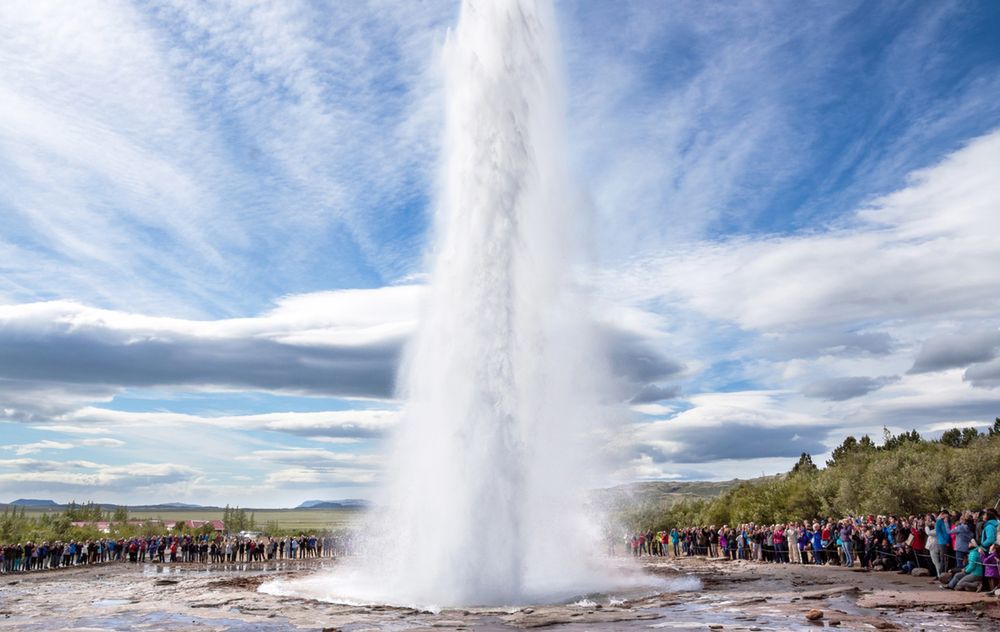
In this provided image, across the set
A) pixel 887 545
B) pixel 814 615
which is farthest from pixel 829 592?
pixel 887 545

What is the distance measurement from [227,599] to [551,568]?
9.55 metres

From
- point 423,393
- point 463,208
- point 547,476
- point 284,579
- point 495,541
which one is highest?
point 463,208

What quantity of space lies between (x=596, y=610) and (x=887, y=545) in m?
12.1

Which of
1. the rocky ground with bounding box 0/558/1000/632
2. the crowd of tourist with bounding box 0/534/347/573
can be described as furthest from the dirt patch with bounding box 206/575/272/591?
the crowd of tourist with bounding box 0/534/347/573

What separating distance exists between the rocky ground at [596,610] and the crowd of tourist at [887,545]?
88 centimetres

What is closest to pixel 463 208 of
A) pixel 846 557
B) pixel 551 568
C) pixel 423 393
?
pixel 423 393

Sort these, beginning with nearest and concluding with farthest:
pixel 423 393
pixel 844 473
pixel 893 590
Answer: pixel 893 590 < pixel 423 393 < pixel 844 473

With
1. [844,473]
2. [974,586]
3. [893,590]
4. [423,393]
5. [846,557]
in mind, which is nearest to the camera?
[974,586]

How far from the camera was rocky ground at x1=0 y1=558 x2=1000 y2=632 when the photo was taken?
42.8ft

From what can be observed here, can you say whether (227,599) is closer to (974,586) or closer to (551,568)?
(551,568)

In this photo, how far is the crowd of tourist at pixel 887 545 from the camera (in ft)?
51.9

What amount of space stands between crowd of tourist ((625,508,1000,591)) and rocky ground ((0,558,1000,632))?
88 cm

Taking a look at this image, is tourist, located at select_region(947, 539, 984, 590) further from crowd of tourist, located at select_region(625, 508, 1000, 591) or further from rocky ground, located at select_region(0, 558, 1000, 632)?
rocky ground, located at select_region(0, 558, 1000, 632)

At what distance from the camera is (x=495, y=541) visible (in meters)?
17.7
